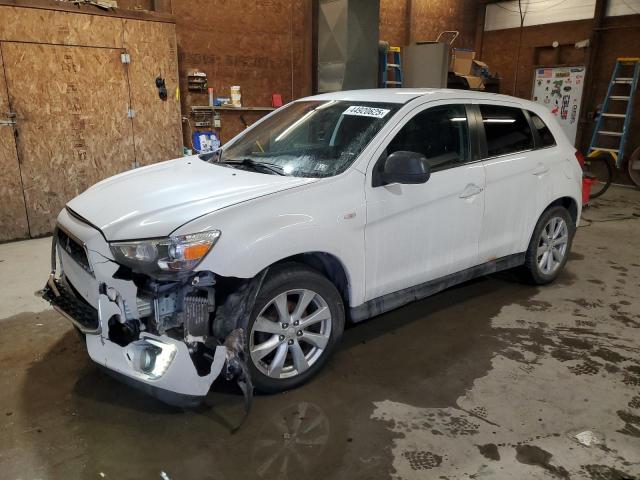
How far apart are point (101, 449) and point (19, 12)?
5.24m

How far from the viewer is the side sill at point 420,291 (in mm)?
3102

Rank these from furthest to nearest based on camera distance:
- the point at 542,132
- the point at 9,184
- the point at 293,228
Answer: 1. the point at 9,184
2. the point at 542,132
3. the point at 293,228

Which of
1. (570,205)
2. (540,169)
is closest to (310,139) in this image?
(540,169)

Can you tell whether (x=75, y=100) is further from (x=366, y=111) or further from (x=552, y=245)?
(x=552, y=245)

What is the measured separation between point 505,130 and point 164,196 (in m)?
2.59

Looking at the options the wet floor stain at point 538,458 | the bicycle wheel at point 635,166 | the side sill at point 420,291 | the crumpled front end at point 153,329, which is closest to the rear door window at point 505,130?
the side sill at point 420,291

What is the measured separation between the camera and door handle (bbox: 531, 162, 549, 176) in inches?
158

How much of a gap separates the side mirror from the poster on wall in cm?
861

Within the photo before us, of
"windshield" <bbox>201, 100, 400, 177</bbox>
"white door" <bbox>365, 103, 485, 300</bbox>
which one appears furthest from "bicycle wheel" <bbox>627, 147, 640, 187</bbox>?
"windshield" <bbox>201, 100, 400, 177</bbox>

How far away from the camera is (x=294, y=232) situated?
8.70 ft

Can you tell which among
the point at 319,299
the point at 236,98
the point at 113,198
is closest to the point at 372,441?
the point at 319,299

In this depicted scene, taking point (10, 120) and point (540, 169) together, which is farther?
point (10, 120)

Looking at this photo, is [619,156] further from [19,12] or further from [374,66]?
[19,12]

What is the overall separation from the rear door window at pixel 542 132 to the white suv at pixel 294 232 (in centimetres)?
3
